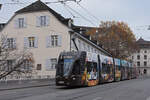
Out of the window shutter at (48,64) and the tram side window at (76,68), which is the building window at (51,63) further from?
the tram side window at (76,68)

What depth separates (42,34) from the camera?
1547 inches

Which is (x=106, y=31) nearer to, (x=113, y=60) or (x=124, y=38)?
(x=124, y=38)

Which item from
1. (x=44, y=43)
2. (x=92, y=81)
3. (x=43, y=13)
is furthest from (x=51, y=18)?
(x=92, y=81)

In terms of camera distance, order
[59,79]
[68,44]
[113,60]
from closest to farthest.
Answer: [59,79] → [113,60] → [68,44]

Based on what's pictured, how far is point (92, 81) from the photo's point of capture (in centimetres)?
2347

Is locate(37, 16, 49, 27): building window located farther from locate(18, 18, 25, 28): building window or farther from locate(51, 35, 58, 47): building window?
locate(18, 18, 25, 28): building window

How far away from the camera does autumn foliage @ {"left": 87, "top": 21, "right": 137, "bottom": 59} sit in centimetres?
5519

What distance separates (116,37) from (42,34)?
2040cm

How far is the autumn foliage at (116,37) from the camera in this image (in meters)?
55.2

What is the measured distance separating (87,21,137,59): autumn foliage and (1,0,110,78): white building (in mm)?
15594

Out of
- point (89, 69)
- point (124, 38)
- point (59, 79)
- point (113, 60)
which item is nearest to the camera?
point (59, 79)

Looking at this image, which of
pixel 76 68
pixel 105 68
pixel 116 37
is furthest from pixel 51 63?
pixel 116 37

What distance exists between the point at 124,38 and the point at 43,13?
2240 centimetres

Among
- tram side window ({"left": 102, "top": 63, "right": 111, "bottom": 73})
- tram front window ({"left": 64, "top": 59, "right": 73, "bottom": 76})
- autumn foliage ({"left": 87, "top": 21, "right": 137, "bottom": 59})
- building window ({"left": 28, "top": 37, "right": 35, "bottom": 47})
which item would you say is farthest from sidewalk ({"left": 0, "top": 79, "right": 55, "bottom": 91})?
autumn foliage ({"left": 87, "top": 21, "right": 137, "bottom": 59})
